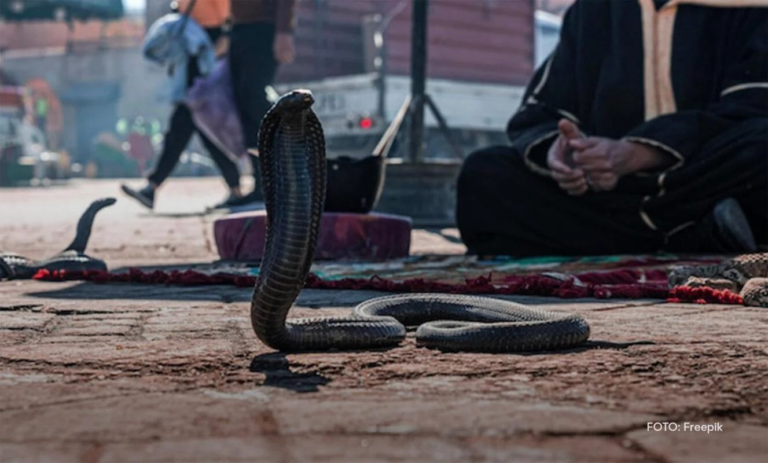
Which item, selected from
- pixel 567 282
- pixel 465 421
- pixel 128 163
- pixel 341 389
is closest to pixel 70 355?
pixel 341 389

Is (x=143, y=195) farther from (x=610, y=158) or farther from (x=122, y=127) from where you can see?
(x=122, y=127)

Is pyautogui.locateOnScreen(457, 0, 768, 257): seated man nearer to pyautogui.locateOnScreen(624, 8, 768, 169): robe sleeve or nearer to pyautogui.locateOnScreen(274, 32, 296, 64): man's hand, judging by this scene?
pyautogui.locateOnScreen(624, 8, 768, 169): robe sleeve

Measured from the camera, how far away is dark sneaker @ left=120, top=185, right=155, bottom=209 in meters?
10.7

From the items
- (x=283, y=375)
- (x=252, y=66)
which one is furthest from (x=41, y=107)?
(x=283, y=375)

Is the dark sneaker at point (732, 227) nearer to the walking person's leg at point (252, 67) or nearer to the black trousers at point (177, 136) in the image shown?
the walking person's leg at point (252, 67)

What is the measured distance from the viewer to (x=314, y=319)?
3035 mm

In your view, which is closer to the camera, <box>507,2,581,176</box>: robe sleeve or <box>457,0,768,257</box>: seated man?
<box>457,0,768,257</box>: seated man

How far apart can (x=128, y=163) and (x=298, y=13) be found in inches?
915

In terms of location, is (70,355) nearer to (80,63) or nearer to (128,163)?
(128,163)

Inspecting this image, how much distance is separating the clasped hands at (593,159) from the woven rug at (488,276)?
1.14 feet

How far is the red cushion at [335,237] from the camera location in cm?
637

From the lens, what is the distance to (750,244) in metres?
5.79

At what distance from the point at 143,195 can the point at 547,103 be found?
199 inches

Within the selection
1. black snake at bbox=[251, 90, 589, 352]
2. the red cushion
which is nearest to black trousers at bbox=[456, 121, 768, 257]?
the red cushion
